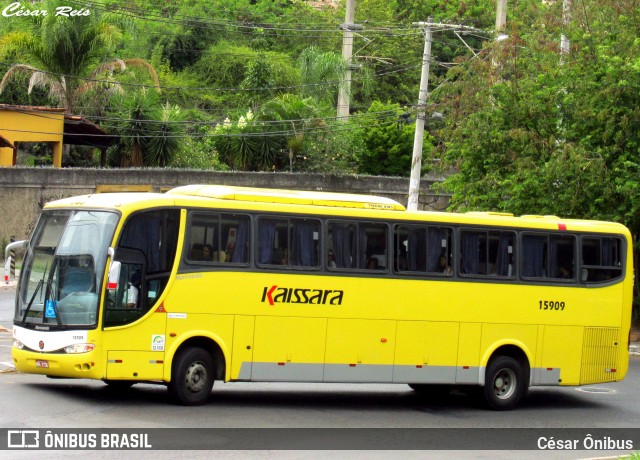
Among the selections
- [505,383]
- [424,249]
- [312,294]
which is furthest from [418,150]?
[312,294]

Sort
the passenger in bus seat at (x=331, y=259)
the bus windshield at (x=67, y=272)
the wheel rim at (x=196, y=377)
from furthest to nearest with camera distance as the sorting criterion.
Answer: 1. the passenger in bus seat at (x=331, y=259)
2. the wheel rim at (x=196, y=377)
3. the bus windshield at (x=67, y=272)

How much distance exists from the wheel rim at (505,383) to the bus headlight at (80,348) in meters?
6.91

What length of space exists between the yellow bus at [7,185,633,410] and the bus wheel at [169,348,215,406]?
20 mm

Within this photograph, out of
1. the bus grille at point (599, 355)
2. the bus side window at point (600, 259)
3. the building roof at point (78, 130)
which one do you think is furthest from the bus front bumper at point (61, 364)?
the building roof at point (78, 130)

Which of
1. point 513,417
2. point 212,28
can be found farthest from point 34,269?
point 212,28

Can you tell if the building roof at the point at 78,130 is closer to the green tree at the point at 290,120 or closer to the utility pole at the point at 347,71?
the green tree at the point at 290,120

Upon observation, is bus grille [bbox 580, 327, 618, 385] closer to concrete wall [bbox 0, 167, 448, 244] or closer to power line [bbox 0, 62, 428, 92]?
concrete wall [bbox 0, 167, 448, 244]

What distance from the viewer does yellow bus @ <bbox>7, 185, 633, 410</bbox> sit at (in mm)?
15344

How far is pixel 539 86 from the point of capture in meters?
30.9

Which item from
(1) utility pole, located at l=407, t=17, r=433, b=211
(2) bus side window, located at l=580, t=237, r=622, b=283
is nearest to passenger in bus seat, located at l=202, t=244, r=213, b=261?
(2) bus side window, located at l=580, t=237, r=622, b=283

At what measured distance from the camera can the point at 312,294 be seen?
54.4 ft

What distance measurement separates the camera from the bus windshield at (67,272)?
15211mm

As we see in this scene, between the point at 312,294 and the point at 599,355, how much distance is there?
5714 millimetres

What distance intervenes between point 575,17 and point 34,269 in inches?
791
